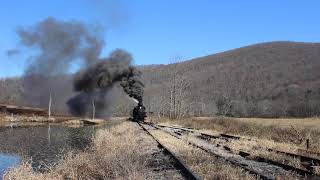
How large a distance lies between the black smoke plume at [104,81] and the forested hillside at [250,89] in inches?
499

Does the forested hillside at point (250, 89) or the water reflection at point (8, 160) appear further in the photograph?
the forested hillside at point (250, 89)

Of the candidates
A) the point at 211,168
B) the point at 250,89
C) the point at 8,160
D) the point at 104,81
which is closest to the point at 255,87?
the point at 250,89

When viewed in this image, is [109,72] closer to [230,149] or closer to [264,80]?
[230,149]

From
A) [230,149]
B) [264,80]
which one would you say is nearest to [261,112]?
[264,80]

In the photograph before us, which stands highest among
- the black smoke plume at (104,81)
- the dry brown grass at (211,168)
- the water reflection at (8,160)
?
the black smoke plume at (104,81)

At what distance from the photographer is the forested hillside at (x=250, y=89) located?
4702 inches

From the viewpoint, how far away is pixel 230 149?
77.9 ft

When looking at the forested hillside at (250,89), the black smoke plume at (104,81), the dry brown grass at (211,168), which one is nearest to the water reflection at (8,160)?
the dry brown grass at (211,168)

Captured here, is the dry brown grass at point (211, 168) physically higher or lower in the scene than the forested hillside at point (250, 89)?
lower

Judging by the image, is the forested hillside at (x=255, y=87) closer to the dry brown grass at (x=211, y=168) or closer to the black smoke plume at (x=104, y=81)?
the black smoke plume at (x=104, y=81)

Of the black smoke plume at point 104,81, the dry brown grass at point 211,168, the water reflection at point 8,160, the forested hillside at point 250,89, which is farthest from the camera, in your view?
the forested hillside at point 250,89

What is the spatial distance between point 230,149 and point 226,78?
15825 centimetres

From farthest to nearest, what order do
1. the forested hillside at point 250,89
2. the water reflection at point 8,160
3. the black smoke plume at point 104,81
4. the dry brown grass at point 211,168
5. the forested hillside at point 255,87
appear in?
the forested hillside at point 255,87, the forested hillside at point 250,89, the black smoke plume at point 104,81, the water reflection at point 8,160, the dry brown grass at point 211,168

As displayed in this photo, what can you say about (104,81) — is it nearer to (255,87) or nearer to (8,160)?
(8,160)
